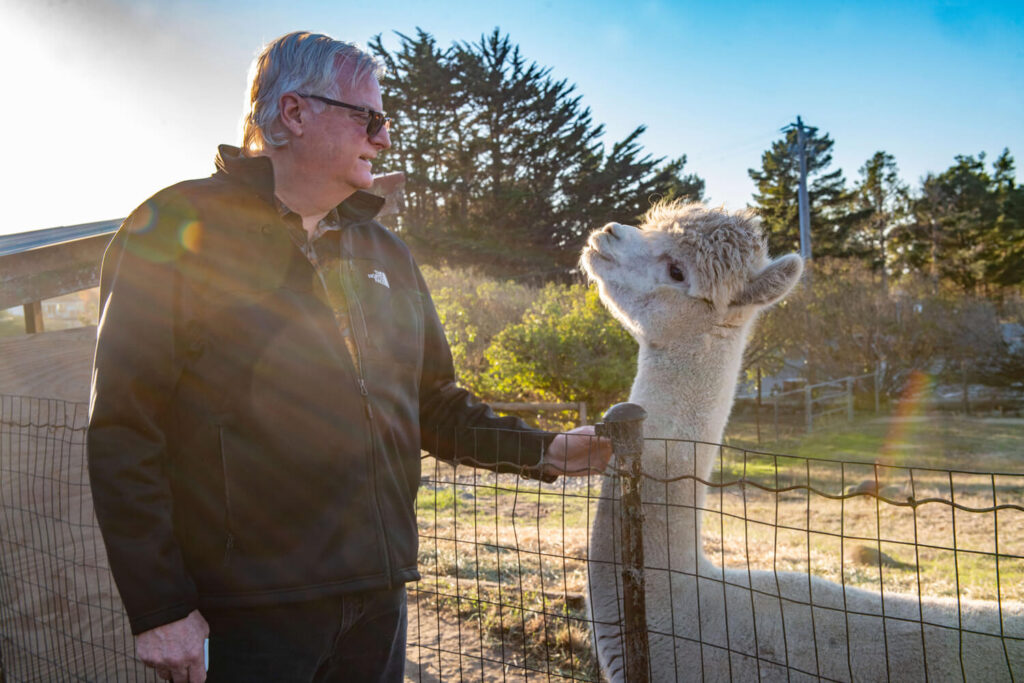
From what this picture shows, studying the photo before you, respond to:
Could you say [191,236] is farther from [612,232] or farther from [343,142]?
[612,232]

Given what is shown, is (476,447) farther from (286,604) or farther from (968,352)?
(968,352)

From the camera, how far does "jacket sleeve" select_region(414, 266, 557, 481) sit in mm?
2271

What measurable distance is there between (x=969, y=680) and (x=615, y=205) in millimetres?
31388

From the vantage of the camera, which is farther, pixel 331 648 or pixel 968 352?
pixel 968 352

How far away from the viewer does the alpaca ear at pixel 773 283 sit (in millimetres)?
2838

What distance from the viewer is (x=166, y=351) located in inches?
61.9

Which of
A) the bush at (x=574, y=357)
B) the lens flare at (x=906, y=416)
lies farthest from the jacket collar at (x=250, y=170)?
the lens flare at (x=906, y=416)

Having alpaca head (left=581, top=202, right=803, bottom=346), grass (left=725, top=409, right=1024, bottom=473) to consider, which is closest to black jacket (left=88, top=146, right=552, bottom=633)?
alpaca head (left=581, top=202, right=803, bottom=346)

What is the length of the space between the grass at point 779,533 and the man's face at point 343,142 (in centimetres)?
92

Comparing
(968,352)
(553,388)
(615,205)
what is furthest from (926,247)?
(553,388)

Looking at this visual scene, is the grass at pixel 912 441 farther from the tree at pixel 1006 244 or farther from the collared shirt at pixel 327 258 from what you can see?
the tree at pixel 1006 244

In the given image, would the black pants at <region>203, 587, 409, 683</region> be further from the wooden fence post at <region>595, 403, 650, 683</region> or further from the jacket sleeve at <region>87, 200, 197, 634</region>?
the wooden fence post at <region>595, 403, 650, 683</region>

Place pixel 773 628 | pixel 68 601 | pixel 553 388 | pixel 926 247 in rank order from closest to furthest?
pixel 773 628, pixel 68 601, pixel 553 388, pixel 926 247

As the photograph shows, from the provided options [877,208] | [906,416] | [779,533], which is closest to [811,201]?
[877,208]
